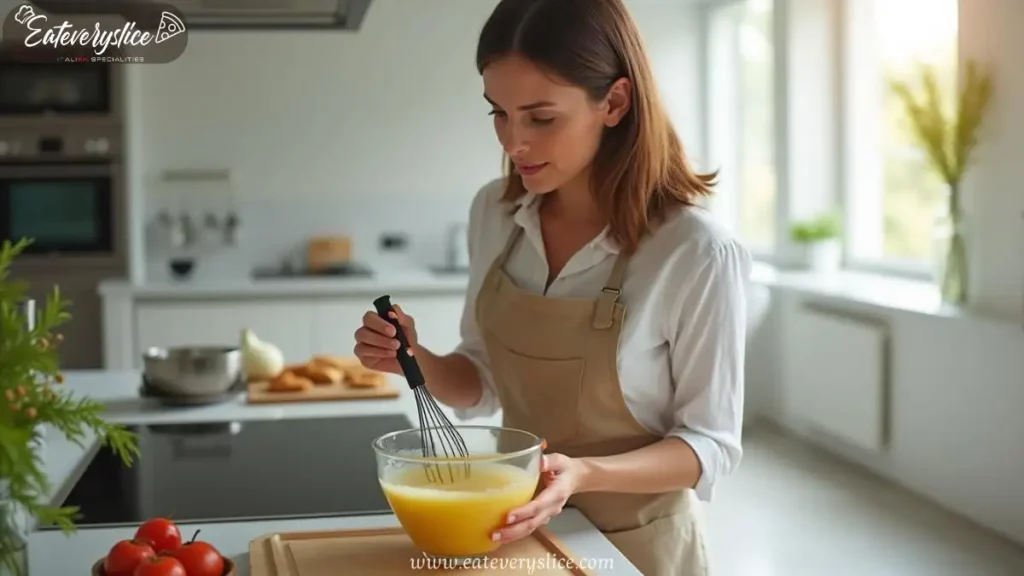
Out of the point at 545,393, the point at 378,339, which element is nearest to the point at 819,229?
the point at 545,393

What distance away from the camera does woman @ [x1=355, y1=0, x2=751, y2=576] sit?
1.36 m

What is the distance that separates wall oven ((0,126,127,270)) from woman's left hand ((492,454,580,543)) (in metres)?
4.20

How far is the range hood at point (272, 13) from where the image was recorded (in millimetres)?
2301

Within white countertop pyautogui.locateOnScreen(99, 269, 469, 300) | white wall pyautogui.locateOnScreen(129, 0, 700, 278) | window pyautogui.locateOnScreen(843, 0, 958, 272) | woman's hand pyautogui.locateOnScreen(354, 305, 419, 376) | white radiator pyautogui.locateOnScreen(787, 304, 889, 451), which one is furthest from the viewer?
white wall pyautogui.locateOnScreen(129, 0, 700, 278)

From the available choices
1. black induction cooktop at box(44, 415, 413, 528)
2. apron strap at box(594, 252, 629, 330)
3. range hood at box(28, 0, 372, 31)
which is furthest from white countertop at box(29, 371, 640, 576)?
range hood at box(28, 0, 372, 31)

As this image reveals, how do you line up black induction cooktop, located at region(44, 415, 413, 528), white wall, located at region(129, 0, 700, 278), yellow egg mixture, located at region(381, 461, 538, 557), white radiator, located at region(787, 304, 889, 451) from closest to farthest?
yellow egg mixture, located at region(381, 461, 538, 557)
black induction cooktop, located at region(44, 415, 413, 528)
white radiator, located at region(787, 304, 889, 451)
white wall, located at region(129, 0, 700, 278)

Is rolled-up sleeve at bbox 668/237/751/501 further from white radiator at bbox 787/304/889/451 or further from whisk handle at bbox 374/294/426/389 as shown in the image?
white radiator at bbox 787/304/889/451

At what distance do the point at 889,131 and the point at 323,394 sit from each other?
313cm

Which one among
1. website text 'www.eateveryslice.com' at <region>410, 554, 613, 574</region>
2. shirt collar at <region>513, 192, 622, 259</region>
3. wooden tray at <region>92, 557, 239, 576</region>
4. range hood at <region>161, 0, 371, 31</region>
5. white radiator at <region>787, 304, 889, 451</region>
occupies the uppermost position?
range hood at <region>161, 0, 371, 31</region>

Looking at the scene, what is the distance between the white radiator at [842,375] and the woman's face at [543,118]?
2.86 m

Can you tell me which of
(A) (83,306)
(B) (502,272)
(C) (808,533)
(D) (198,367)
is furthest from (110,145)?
(B) (502,272)

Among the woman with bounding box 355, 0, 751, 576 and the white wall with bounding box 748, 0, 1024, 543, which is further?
the white wall with bounding box 748, 0, 1024, 543

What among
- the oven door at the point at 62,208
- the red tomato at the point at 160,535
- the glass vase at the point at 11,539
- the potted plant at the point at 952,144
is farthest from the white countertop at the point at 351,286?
the glass vase at the point at 11,539

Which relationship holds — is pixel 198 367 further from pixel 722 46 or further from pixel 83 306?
pixel 722 46
